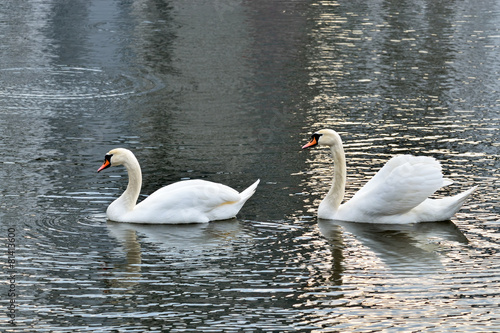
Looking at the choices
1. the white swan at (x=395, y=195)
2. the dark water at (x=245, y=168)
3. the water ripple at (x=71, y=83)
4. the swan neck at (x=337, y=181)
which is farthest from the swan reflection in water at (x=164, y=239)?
the water ripple at (x=71, y=83)

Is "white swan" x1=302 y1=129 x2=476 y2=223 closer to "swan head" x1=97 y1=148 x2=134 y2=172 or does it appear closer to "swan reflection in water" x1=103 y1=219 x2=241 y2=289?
"swan reflection in water" x1=103 y1=219 x2=241 y2=289

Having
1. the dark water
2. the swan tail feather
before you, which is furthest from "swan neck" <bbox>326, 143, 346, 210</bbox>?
the swan tail feather

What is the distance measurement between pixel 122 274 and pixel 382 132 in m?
8.62

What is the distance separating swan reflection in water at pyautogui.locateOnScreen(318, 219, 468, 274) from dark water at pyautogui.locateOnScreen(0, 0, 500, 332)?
4 centimetres

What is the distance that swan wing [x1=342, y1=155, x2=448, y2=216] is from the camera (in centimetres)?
1264

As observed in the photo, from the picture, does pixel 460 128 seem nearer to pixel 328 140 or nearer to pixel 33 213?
pixel 328 140

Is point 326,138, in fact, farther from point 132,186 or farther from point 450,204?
point 132,186

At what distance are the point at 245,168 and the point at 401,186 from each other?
11.5 ft

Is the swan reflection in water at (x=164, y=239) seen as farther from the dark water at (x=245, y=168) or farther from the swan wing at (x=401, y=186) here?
the swan wing at (x=401, y=186)

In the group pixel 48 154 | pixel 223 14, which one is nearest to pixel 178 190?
pixel 48 154

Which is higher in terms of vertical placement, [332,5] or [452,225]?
[452,225]

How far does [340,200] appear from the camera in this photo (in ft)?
43.5

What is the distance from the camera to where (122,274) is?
1082 centimetres

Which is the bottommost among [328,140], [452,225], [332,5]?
[332,5]
